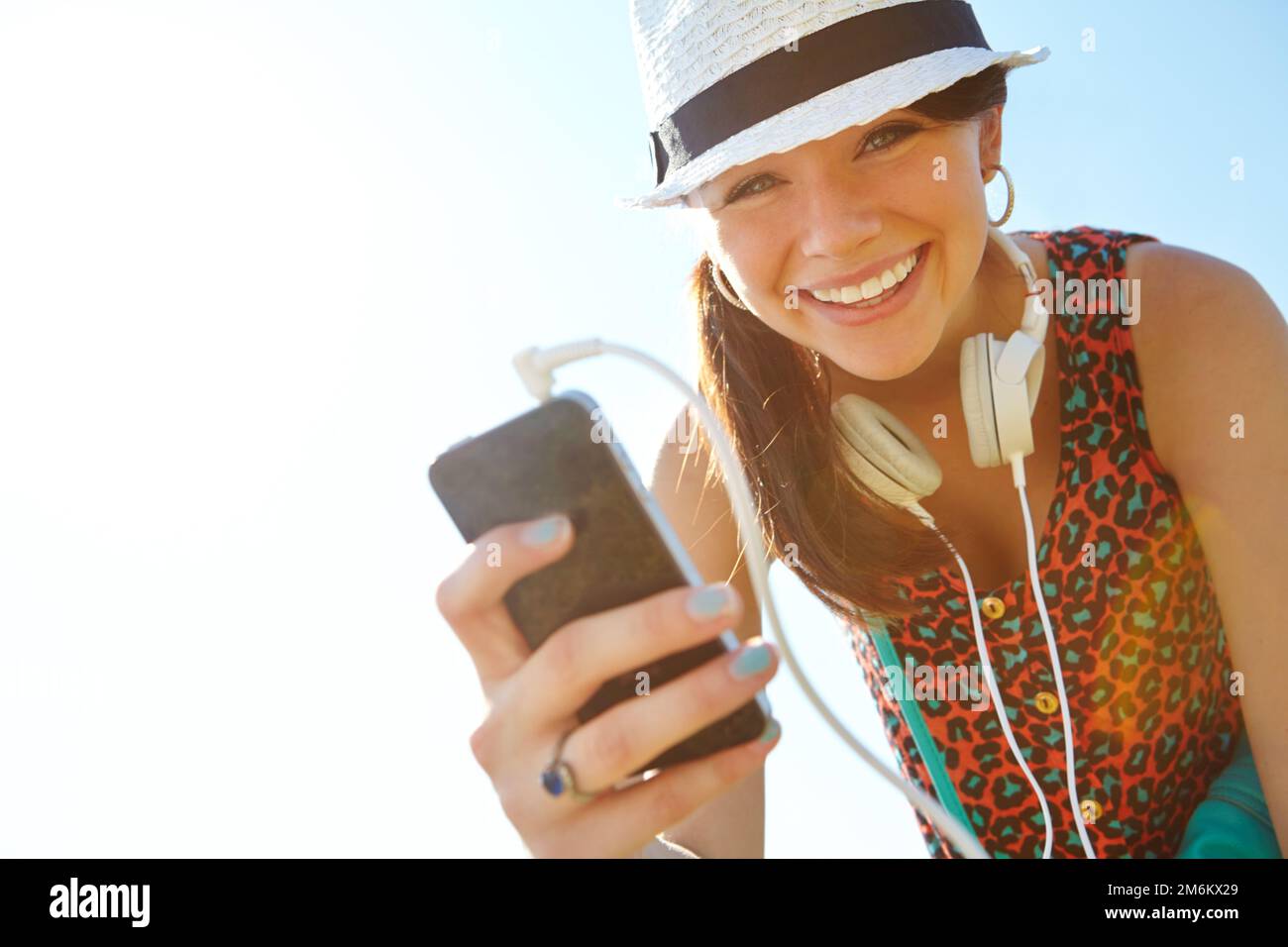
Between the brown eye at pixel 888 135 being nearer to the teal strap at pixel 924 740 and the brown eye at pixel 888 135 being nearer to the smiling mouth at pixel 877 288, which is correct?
the smiling mouth at pixel 877 288

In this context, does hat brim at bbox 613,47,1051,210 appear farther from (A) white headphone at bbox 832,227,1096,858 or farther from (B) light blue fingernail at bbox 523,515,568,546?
(B) light blue fingernail at bbox 523,515,568,546

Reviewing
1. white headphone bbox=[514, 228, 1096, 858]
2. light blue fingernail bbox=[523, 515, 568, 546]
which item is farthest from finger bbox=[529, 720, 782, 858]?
white headphone bbox=[514, 228, 1096, 858]

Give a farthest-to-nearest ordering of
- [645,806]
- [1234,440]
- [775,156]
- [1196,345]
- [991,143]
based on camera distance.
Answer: [991,143] < [1196,345] < [1234,440] < [775,156] < [645,806]

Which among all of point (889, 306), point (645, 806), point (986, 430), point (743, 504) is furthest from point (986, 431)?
point (645, 806)

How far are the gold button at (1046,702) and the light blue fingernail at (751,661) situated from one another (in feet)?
5.00

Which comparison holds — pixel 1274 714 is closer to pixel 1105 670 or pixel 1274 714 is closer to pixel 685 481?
pixel 1105 670

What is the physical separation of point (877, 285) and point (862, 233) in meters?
0.15

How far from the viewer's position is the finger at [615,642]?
122 centimetres

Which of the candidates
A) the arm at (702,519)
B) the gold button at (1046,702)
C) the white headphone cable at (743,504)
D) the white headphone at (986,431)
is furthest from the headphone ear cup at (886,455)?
the white headphone cable at (743,504)

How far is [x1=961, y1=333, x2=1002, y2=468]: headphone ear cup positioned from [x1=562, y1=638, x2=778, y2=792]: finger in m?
1.11

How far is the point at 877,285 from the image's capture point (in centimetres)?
219

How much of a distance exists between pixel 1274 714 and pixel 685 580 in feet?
4.73

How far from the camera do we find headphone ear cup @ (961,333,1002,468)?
2.18 metres

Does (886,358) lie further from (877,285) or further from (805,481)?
(805,481)
